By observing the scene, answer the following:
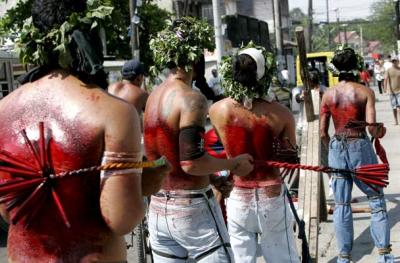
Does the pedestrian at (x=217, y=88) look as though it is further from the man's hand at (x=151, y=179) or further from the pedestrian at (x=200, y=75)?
the man's hand at (x=151, y=179)

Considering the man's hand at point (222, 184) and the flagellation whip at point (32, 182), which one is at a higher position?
the flagellation whip at point (32, 182)

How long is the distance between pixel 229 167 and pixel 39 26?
1.77 metres

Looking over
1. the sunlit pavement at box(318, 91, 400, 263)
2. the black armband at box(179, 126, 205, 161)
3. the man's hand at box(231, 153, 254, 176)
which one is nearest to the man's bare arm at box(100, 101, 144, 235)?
the black armband at box(179, 126, 205, 161)

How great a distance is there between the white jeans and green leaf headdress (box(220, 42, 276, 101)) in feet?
1.97

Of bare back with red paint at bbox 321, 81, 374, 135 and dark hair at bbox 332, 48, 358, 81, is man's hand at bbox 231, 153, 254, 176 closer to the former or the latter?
bare back with red paint at bbox 321, 81, 374, 135

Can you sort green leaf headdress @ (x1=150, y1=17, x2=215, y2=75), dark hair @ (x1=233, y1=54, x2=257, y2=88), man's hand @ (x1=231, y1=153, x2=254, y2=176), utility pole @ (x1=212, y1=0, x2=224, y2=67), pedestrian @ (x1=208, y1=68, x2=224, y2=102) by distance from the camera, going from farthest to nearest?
1. utility pole @ (x1=212, y1=0, x2=224, y2=67)
2. pedestrian @ (x1=208, y1=68, x2=224, y2=102)
3. dark hair @ (x1=233, y1=54, x2=257, y2=88)
4. green leaf headdress @ (x1=150, y1=17, x2=215, y2=75)
5. man's hand @ (x1=231, y1=153, x2=254, y2=176)

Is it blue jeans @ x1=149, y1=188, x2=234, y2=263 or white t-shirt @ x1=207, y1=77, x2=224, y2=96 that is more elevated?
white t-shirt @ x1=207, y1=77, x2=224, y2=96

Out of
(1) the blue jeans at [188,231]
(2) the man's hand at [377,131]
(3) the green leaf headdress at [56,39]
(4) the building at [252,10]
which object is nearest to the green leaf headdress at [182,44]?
(1) the blue jeans at [188,231]

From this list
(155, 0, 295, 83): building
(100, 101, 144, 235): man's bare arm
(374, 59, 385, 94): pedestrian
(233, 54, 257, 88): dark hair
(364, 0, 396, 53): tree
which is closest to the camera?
(100, 101, 144, 235): man's bare arm

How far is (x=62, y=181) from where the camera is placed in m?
2.56

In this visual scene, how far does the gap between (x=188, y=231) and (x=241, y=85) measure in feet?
3.77

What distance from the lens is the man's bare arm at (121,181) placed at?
99.4 inches

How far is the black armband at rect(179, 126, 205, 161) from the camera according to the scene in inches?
155

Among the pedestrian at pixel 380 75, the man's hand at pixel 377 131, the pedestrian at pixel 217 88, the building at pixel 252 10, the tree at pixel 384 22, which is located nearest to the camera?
the pedestrian at pixel 217 88
